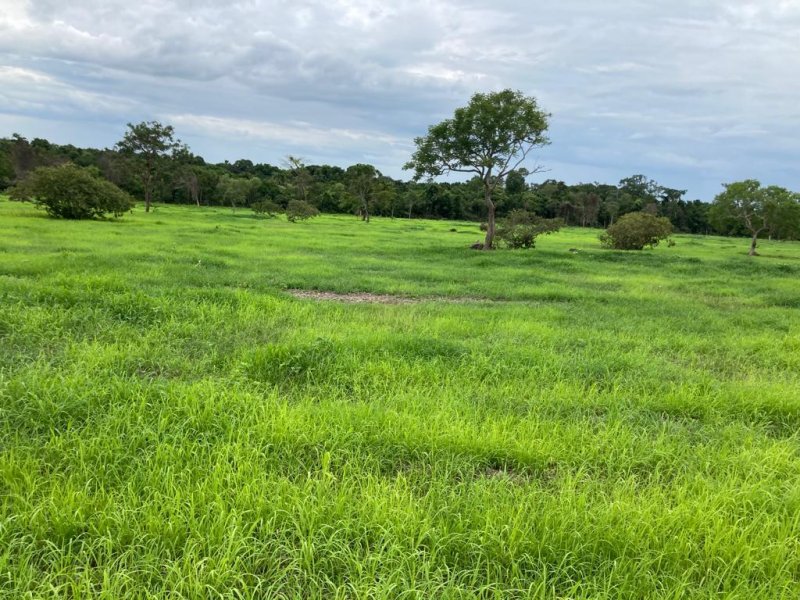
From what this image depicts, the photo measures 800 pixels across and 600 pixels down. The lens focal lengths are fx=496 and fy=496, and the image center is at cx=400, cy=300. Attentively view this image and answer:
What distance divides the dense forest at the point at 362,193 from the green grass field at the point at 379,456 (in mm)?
55572

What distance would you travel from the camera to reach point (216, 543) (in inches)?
110

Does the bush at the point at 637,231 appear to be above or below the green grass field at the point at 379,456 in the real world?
above

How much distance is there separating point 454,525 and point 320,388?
101 inches

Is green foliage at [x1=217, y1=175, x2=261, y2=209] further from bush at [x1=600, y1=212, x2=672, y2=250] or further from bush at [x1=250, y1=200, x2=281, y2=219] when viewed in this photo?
bush at [x1=600, y1=212, x2=672, y2=250]

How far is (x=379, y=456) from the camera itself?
3.90 meters

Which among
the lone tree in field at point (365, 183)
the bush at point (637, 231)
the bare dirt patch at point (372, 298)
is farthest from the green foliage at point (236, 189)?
the bare dirt patch at point (372, 298)

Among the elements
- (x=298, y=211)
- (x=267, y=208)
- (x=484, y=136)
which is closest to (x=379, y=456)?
(x=484, y=136)

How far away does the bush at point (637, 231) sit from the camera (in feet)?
108

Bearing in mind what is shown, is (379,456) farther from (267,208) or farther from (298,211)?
(267,208)

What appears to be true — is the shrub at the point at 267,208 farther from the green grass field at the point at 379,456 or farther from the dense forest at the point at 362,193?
the green grass field at the point at 379,456

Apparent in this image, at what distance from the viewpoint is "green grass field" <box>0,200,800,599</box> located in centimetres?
271

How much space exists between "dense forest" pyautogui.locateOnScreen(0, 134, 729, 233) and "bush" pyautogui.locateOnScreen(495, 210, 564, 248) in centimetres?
3430

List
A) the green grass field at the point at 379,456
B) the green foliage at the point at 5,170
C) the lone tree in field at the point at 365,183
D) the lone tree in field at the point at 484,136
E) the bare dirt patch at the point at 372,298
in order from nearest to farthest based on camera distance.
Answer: the green grass field at the point at 379,456, the bare dirt patch at the point at 372,298, the lone tree in field at the point at 484,136, the green foliage at the point at 5,170, the lone tree in field at the point at 365,183

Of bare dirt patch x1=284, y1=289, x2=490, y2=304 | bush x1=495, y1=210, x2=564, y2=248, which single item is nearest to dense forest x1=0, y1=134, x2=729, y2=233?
bush x1=495, y1=210, x2=564, y2=248
